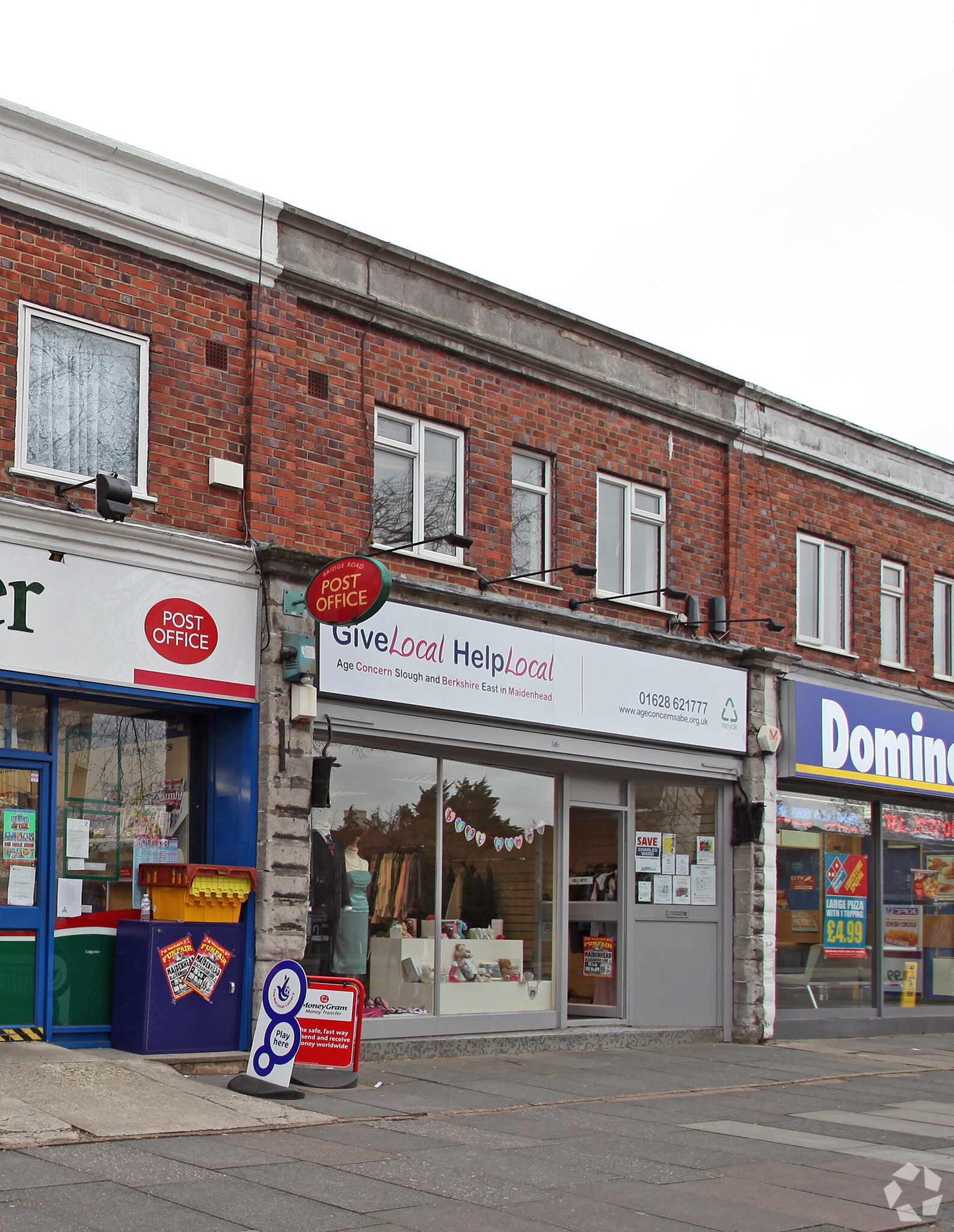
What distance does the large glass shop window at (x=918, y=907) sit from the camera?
1909 cm

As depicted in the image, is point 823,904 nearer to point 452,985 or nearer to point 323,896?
point 452,985

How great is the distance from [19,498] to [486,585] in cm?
486

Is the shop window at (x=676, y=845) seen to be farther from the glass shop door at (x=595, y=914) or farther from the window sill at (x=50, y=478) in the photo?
the window sill at (x=50, y=478)

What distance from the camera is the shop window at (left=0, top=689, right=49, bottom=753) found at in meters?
11.3

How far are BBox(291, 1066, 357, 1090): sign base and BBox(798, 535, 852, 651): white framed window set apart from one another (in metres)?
9.17

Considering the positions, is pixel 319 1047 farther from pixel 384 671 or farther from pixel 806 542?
pixel 806 542

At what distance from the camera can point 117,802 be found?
473 inches

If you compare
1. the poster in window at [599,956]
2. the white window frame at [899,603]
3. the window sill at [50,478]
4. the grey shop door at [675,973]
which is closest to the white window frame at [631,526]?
the grey shop door at [675,973]

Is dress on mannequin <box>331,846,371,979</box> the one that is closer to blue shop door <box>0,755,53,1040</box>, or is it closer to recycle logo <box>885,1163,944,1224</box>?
blue shop door <box>0,755,53,1040</box>

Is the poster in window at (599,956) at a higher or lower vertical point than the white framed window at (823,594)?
lower

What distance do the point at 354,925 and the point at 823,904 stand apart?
752 centimetres

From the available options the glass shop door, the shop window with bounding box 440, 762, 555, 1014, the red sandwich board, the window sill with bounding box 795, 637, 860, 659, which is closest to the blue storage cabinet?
the red sandwich board

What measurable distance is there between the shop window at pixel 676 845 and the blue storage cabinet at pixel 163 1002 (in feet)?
18.1

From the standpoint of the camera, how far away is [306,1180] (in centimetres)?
776
